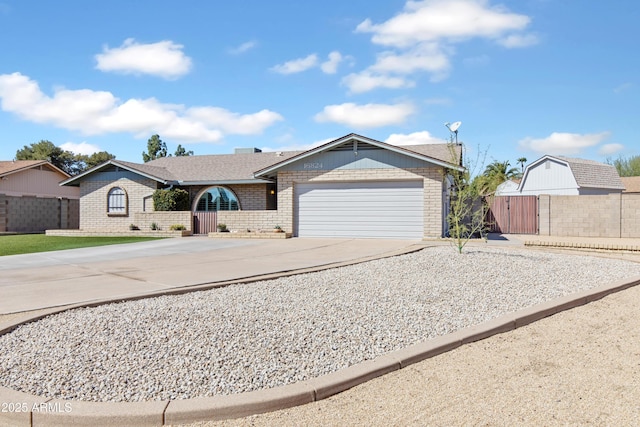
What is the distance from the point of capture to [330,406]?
373 cm

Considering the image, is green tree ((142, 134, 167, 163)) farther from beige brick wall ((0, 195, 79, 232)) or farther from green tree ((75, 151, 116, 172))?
beige brick wall ((0, 195, 79, 232))

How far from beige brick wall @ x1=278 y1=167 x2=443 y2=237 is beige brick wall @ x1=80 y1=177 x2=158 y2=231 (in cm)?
866

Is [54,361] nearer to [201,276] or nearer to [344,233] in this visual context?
[201,276]

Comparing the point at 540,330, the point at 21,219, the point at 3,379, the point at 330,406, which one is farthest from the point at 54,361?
the point at 21,219

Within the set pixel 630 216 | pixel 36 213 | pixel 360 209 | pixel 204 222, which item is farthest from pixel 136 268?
pixel 36 213

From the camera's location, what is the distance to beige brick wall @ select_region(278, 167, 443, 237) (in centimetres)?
1716

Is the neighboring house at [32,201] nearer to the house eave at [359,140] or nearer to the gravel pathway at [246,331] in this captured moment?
the house eave at [359,140]

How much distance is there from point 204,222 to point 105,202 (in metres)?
6.89

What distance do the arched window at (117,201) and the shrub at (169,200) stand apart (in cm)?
232

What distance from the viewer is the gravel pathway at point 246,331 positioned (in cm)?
395

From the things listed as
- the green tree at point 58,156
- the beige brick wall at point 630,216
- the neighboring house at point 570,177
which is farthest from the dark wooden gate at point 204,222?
the green tree at point 58,156

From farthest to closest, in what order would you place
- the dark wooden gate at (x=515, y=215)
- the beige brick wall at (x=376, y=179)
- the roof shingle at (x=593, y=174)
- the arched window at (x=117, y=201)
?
1. the roof shingle at (x=593, y=174)
2. the arched window at (x=117, y=201)
3. the dark wooden gate at (x=515, y=215)
4. the beige brick wall at (x=376, y=179)

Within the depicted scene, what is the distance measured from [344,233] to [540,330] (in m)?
12.8

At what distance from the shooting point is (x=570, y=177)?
3173cm
